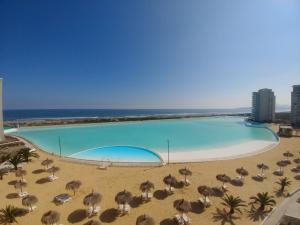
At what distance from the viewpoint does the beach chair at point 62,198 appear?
1001 cm

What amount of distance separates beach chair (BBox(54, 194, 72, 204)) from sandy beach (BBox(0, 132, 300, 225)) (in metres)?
0.26

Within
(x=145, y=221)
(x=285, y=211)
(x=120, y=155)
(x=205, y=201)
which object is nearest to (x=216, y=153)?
(x=120, y=155)

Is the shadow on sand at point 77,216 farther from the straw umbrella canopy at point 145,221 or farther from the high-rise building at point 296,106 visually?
the high-rise building at point 296,106

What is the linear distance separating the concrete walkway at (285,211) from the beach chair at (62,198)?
967 centimetres

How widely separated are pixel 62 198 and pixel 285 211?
11.3 metres

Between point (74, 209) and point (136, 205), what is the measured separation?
3.14 metres

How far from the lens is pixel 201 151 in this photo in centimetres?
2078

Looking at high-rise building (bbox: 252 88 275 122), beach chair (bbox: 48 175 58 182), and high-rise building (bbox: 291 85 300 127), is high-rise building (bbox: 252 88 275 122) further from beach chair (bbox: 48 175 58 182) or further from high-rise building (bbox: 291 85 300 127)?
beach chair (bbox: 48 175 58 182)

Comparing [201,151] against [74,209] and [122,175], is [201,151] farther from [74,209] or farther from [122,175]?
[74,209]


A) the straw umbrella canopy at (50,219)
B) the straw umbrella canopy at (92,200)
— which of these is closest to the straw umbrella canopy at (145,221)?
the straw umbrella canopy at (92,200)

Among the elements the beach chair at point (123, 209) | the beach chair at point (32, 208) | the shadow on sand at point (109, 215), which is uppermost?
the beach chair at point (32, 208)

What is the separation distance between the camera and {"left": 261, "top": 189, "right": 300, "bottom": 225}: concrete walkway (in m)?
8.13

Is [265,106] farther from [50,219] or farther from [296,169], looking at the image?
[50,219]

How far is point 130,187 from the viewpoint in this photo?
11.6 m
